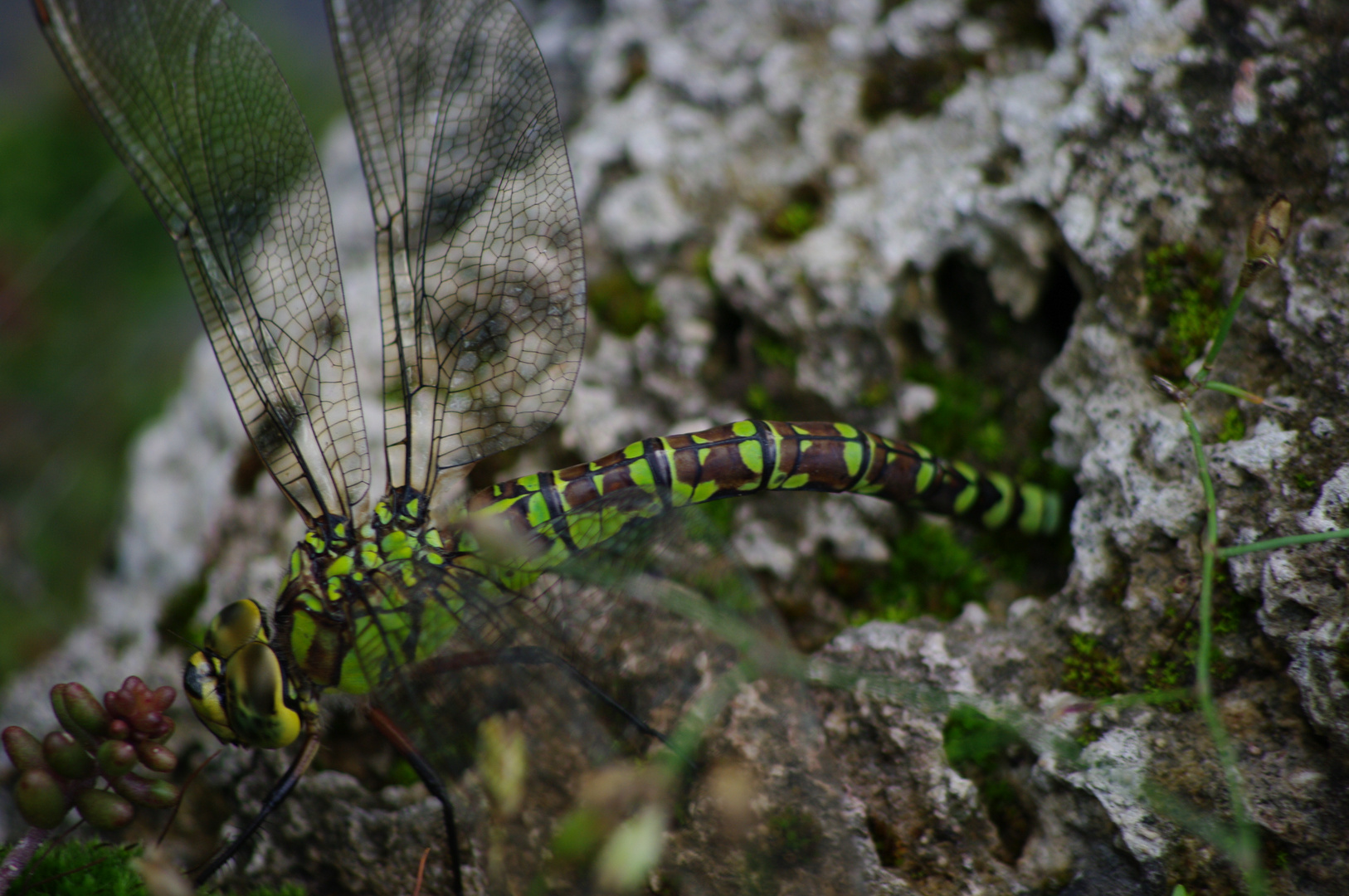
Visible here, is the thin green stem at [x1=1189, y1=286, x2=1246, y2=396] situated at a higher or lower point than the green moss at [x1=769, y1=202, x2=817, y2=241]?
lower

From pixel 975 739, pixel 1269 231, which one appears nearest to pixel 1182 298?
pixel 1269 231

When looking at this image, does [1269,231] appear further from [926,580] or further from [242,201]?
[242,201]

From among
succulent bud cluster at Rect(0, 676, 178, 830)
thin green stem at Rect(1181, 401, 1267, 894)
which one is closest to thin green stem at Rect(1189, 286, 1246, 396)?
thin green stem at Rect(1181, 401, 1267, 894)

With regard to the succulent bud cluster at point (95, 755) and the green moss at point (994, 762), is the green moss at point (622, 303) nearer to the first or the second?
the green moss at point (994, 762)

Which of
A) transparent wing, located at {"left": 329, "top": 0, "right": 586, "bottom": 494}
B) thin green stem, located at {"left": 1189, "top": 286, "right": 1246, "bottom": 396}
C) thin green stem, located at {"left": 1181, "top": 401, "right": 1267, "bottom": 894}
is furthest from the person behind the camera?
transparent wing, located at {"left": 329, "top": 0, "right": 586, "bottom": 494}

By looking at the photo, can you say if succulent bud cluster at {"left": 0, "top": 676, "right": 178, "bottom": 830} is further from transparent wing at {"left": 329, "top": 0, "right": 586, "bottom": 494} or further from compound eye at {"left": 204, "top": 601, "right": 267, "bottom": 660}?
transparent wing at {"left": 329, "top": 0, "right": 586, "bottom": 494}

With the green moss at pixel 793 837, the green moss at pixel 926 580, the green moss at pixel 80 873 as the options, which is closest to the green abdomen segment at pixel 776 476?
the green moss at pixel 926 580
